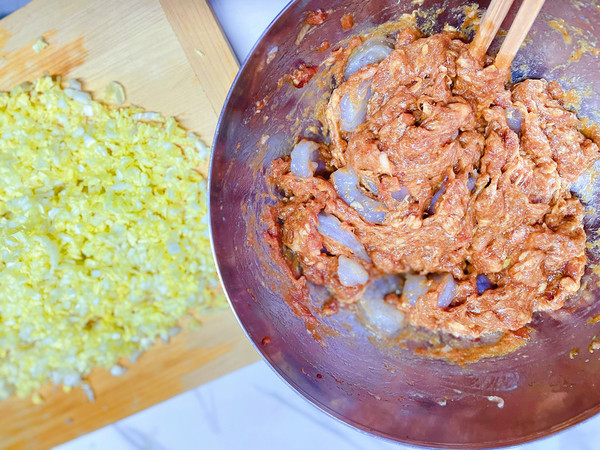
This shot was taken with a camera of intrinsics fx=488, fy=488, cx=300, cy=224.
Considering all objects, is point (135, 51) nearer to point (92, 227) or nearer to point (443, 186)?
point (92, 227)

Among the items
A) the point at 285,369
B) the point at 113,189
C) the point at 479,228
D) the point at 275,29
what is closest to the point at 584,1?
the point at 479,228

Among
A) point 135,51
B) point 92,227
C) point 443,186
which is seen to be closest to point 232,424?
point 92,227

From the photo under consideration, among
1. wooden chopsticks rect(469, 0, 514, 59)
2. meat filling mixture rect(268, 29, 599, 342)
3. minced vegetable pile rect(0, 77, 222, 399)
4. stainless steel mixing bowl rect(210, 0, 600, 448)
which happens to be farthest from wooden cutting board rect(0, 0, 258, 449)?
wooden chopsticks rect(469, 0, 514, 59)

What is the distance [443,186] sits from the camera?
1.74 metres

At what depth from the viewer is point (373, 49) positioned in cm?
177

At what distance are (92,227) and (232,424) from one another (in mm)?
1156

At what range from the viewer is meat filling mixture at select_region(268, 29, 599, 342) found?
1.69 m

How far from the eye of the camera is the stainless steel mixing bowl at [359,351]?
5.56 feet

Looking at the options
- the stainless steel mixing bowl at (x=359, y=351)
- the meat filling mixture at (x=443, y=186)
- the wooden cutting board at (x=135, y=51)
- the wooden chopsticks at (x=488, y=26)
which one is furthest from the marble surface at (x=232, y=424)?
the wooden chopsticks at (x=488, y=26)

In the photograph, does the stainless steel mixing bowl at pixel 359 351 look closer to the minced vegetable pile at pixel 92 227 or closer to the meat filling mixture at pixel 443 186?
the meat filling mixture at pixel 443 186

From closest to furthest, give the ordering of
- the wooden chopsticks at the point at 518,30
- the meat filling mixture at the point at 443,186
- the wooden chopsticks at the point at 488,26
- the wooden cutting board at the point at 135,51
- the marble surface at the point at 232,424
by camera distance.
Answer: the wooden chopsticks at the point at 518,30
the wooden chopsticks at the point at 488,26
the meat filling mixture at the point at 443,186
the wooden cutting board at the point at 135,51
the marble surface at the point at 232,424

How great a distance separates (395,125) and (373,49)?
0.32 m

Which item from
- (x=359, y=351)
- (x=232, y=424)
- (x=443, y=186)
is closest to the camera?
(x=443, y=186)

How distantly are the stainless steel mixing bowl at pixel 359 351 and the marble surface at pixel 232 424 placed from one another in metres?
0.62
